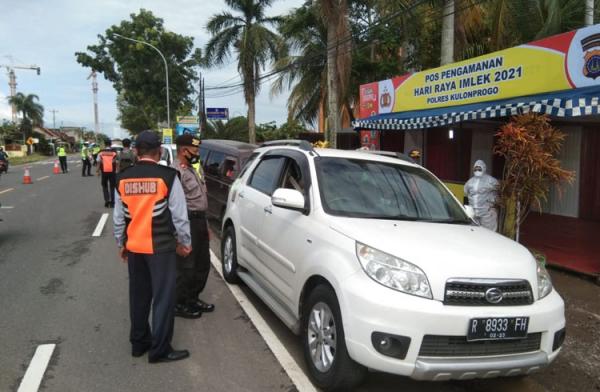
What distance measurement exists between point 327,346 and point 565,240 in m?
5.58

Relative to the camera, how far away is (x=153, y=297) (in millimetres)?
4012

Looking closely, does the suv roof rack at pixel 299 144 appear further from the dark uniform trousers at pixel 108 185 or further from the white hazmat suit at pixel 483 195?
the dark uniform trousers at pixel 108 185

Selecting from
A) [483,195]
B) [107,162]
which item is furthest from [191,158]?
[107,162]

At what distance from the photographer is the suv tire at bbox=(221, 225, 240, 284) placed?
6074 mm

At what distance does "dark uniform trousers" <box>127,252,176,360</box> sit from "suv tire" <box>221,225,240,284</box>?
6.42ft

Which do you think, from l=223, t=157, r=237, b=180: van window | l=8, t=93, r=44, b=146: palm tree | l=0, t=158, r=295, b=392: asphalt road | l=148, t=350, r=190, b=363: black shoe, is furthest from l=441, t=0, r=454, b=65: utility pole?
l=8, t=93, r=44, b=146: palm tree

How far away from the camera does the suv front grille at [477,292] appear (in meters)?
3.18

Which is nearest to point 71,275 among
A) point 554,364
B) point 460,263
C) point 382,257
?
point 382,257

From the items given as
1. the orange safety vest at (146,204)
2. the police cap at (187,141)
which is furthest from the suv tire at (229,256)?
the orange safety vest at (146,204)

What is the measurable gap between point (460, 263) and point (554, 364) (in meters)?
1.80

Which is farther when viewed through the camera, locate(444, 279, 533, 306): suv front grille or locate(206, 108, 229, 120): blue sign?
locate(206, 108, 229, 120): blue sign

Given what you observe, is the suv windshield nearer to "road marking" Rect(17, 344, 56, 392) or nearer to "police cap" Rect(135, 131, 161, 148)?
"police cap" Rect(135, 131, 161, 148)

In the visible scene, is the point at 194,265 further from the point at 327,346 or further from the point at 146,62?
the point at 146,62

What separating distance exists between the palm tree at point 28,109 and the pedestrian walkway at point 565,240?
80.1 metres
